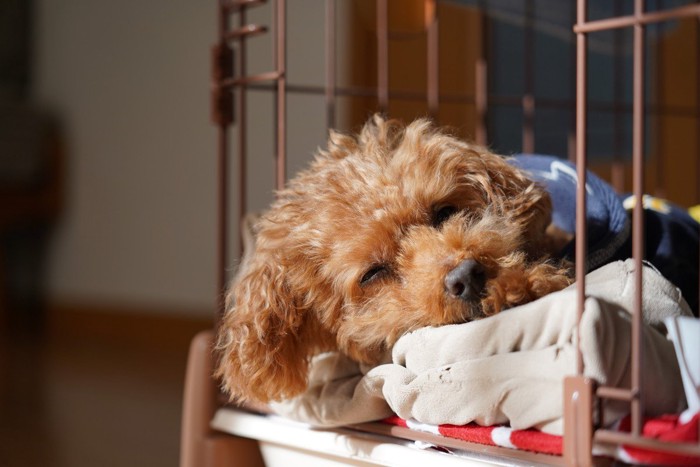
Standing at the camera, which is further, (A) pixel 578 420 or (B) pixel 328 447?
(B) pixel 328 447

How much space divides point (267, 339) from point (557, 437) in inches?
14.2

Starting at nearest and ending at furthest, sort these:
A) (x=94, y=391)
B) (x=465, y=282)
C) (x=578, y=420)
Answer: (x=578, y=420)
(x=465, y=282)
(x=94, y=391)

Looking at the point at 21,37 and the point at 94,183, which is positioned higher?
the point at 21,37

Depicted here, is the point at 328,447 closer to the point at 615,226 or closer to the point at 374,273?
the point at 374,273

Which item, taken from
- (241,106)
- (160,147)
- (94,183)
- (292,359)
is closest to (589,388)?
(292,359)

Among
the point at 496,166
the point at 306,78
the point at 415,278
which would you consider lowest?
the point at 415,278

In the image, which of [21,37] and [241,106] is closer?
[241,106]

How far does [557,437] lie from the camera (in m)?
0.81

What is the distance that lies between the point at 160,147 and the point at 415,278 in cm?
289

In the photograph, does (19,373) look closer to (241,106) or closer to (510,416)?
(241,106)

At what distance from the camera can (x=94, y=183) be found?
4062 millimetres

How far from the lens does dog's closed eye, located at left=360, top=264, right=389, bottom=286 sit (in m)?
1.01

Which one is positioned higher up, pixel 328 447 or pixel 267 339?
pixel 267 339

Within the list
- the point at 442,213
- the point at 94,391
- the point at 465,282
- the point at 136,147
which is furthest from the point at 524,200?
the point at 136,147
